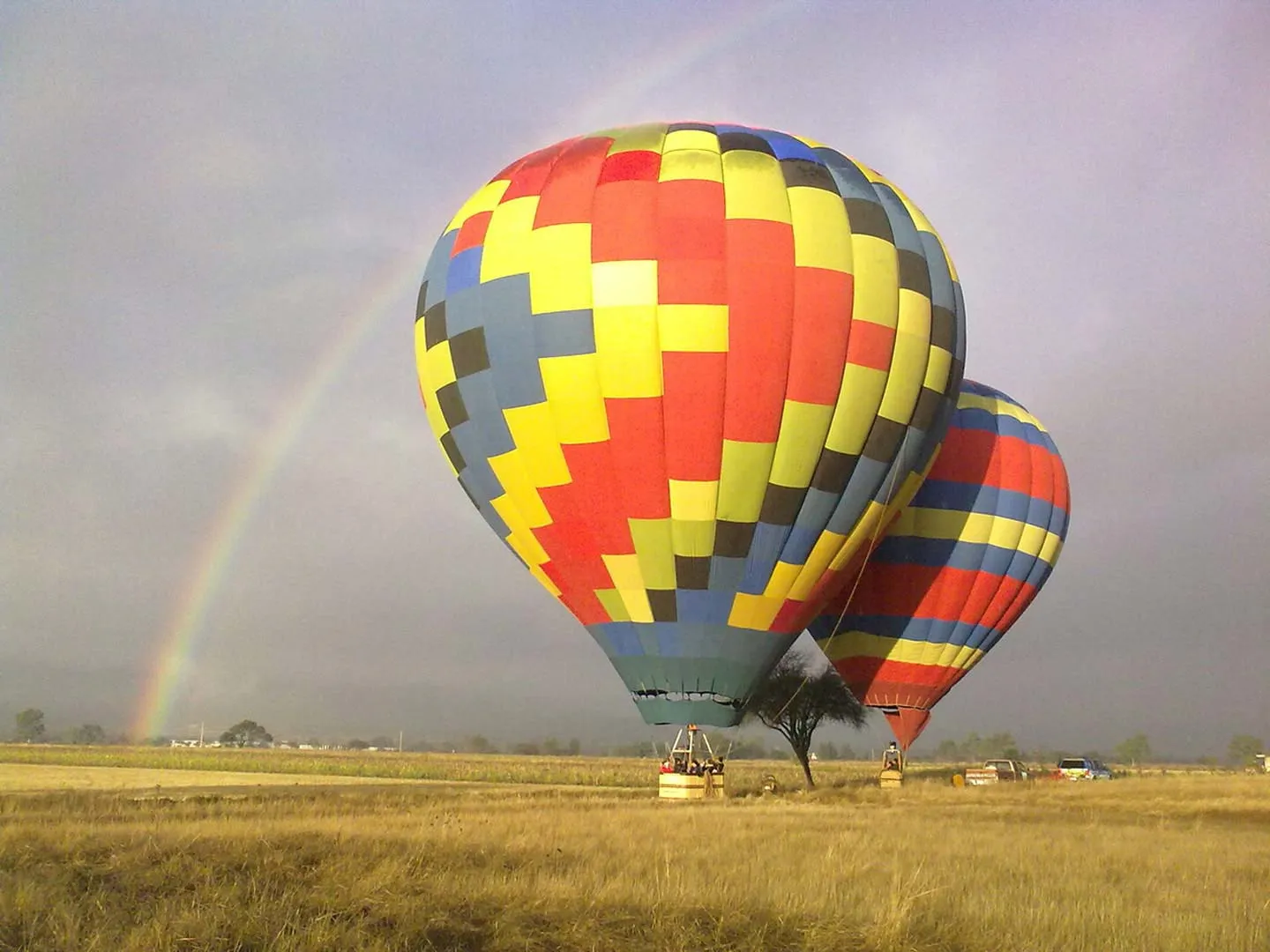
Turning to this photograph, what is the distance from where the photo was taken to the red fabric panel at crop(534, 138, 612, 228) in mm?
20453

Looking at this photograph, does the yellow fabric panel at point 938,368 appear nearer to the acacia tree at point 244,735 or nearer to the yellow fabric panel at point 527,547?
the yellow fabric panel at point 527,547

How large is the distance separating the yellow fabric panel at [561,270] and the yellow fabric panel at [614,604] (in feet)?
16.9

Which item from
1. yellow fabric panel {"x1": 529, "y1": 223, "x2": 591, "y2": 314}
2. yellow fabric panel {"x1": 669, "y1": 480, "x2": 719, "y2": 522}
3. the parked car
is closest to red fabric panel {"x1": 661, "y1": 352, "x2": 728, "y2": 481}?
yellow fabric panel {"x1": 669, "y1": 480, "x2": 719, "y2": 522}

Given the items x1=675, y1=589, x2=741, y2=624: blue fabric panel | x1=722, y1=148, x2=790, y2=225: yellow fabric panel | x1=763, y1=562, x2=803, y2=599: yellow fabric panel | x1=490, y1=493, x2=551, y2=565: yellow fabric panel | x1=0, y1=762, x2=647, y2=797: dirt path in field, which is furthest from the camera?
x1=0, y1=762, x2=647, y2=797: dirt path in field

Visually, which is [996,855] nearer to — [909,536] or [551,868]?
[551,868]

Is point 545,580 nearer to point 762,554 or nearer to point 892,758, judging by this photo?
point 762,554

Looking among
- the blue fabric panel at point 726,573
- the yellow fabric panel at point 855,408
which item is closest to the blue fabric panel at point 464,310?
the blue fabric panel at point 726,573

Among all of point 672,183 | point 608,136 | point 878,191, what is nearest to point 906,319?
point 878,191

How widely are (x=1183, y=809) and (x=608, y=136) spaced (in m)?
18.7

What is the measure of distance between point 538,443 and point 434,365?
3.13 metres

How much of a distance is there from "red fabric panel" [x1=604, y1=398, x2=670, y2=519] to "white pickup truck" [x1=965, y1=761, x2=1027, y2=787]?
802 inches

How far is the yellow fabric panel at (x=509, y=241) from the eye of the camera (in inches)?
813

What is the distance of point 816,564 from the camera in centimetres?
2117

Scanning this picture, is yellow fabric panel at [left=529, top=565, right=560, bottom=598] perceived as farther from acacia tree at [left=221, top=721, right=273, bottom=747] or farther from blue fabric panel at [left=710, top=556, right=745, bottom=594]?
acacia tree at [left=221, top=721, right=273, bottom=747]
